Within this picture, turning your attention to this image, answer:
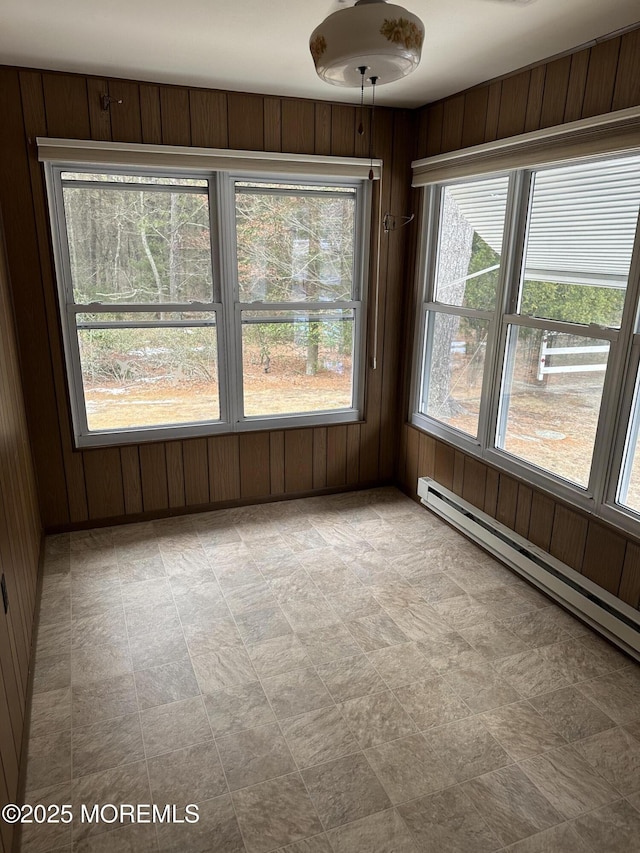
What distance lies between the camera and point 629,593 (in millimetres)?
2451

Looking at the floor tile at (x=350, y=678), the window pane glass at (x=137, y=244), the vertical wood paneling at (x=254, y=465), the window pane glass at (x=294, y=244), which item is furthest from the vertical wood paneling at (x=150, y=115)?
the floor tile at (x=350, y=678)

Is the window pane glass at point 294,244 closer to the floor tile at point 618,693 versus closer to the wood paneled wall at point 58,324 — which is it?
the wood paneled wall at point 58,324

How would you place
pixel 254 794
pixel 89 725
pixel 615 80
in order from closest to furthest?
pixel 254 794, pixel 89 725, pixel 615 80

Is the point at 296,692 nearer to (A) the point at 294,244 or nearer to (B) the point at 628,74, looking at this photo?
(A) the point at 294,244

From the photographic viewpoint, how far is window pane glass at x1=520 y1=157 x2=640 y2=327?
2408 millimetres

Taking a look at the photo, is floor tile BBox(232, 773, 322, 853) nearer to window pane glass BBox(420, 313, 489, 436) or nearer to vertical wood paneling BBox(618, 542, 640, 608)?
vertical wood paneling BBox(618, 542, 640, 608)

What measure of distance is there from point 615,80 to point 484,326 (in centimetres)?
127

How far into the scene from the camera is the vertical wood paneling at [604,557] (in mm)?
2488

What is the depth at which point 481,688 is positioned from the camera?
226 centimetres

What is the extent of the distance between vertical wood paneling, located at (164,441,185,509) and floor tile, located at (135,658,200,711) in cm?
142

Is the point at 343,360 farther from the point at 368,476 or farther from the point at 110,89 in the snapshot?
the point at 110,89

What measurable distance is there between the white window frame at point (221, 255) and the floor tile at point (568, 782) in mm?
2393

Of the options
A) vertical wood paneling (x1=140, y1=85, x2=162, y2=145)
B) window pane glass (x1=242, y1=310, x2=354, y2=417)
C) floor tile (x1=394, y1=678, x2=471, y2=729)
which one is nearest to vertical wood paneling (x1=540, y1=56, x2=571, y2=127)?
window pane glass (x1=242, y1=310, x2=354, y2=417)

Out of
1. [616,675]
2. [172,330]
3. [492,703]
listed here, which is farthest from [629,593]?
[172,330]
